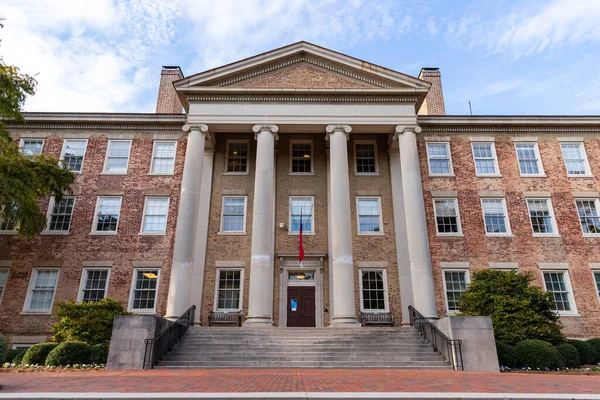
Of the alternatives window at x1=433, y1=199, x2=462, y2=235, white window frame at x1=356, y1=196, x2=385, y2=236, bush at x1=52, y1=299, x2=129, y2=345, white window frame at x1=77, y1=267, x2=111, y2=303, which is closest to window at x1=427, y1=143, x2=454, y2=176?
window at x1=433, y1=199, x2=462, y2=235

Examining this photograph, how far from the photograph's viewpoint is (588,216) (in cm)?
2233

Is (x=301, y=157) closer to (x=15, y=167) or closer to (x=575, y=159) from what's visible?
(x=15, y=167)

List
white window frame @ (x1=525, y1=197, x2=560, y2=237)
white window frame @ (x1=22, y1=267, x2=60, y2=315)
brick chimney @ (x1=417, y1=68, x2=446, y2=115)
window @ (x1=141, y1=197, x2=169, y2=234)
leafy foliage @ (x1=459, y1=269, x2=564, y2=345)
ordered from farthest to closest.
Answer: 1. brick chimney @ (x1=417, y1=68, x2=446, y2=115)
2. window @ (x1=141, y1=197, x2=169, y2=234)
3. white window frame @ (x1=525, y1=197, x2=560, y2=237)
4. white window frame @ (x1=22, y1=267, x2=60, y2=315)
5. leafy foliage @ (x1=459, y1=269, x2=564, y2=345)

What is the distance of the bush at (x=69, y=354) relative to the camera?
44.9 feet

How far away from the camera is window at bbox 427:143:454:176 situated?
23.3m

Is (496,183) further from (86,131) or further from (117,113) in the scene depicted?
(86,131)

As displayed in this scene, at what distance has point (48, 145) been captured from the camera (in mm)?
23438

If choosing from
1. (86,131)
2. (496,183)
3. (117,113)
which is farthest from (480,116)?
(86,131)

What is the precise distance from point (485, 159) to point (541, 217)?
4398mm

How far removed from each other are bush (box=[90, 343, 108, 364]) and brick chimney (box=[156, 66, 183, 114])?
16389 mm

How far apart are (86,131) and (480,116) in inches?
923

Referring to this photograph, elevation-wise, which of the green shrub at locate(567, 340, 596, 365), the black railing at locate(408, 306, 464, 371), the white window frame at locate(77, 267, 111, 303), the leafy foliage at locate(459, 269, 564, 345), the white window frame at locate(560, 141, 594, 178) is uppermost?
the white window frame at locate(560, 141, 594, 178)

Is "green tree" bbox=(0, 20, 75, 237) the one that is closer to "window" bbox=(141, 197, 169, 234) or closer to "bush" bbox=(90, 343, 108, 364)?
"window" bbox=(141, 197, 169, 234)

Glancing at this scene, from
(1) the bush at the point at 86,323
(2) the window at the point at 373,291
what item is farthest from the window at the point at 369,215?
(1) the bush at the point at 86,323
